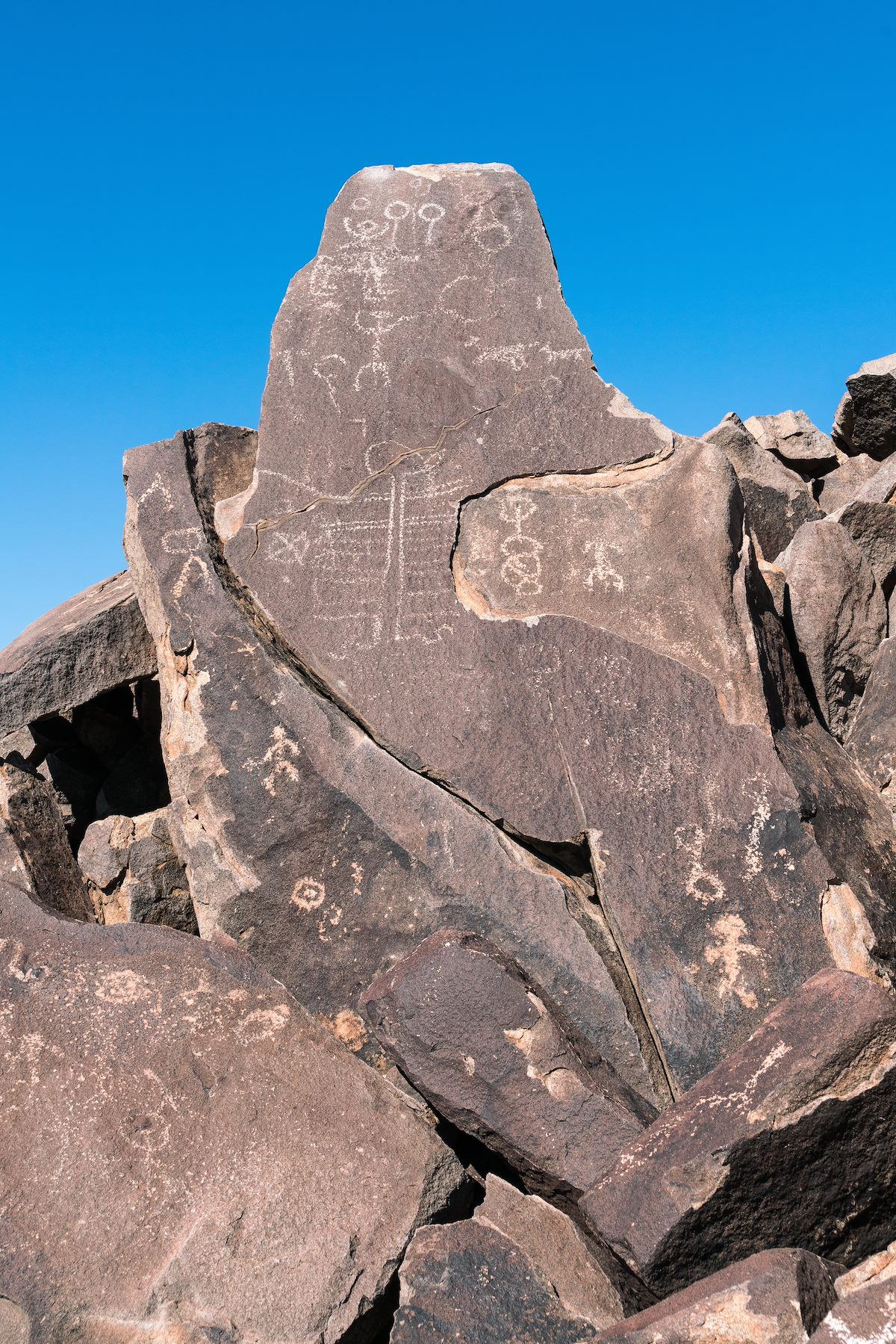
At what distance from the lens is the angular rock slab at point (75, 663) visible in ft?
13.0

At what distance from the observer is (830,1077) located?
2193 millimetres

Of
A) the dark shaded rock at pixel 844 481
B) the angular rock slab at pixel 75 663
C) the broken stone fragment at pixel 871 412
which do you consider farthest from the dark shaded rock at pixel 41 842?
the broken stone fragment at pixel 871 412

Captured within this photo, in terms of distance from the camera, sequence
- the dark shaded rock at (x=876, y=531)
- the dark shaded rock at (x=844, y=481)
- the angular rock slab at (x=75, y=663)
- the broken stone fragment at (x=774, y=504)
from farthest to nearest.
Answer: the dark shaded rock at (x=844, y=481) < the broken stone fragment at (x=774, y=504) < the dark shaded rock at (x=876, y=531) < the angular rock slab at (x=75, y=663)

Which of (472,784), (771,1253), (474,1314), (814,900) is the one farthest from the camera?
(472,784)

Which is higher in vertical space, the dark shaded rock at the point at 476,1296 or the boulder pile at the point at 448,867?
the boulder pile at the point at 448,867

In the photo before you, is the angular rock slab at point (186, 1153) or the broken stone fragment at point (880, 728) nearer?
the angular rock slab at point (186, 1153)

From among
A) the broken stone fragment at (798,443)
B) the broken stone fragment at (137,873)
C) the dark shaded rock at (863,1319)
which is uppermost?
the broken stone fragment at (798,443)

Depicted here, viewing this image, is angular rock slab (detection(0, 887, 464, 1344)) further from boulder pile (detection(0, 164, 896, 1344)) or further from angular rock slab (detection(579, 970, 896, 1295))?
angular rock slab (detection(579, 970, 896, 1295))

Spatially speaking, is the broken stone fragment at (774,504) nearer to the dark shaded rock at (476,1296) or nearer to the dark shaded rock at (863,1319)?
the dark shaded rock at (476,1296)

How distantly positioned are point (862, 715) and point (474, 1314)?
92.1 inches

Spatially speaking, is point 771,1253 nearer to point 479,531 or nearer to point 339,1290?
point 339,1290

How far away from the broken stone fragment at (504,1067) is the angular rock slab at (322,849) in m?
0.31

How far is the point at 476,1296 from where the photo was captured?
7.11ft

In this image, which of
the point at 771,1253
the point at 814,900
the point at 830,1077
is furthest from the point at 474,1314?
the point at 814,900
